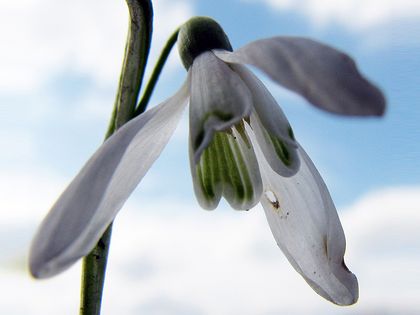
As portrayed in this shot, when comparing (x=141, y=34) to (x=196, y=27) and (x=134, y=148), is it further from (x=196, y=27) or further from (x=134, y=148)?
(x=134, y=148)

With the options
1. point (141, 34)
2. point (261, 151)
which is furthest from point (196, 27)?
point (261, 151)

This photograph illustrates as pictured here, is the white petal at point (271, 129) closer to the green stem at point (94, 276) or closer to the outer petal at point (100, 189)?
the outer petal at point (100, 189)

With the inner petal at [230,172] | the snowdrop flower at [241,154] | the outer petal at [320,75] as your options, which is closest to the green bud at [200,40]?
the snowdrop flower at [241,154]

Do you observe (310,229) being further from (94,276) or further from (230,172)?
(94,276)

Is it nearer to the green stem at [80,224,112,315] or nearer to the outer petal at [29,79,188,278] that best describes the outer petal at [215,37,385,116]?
the outer petal at [29,79,188,278]

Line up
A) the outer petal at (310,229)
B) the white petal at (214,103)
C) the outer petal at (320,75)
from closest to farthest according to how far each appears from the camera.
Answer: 1. the outer petal at (320,75)
2. the white petal at (214,103)
3. the outer petal at (310,229)
